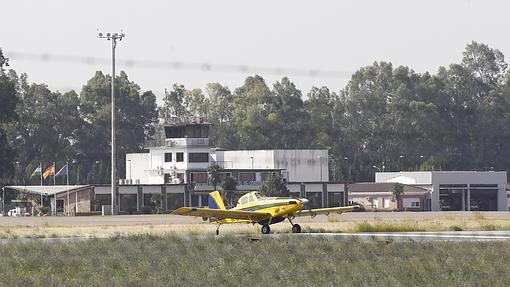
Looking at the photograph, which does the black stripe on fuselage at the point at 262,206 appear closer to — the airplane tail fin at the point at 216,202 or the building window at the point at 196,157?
the airplane tail fin at the point at 216,202

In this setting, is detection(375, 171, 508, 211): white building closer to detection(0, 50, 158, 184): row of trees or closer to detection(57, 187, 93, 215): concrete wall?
detection(57, 187, 93, 215): concrete wall

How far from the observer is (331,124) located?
183 metres

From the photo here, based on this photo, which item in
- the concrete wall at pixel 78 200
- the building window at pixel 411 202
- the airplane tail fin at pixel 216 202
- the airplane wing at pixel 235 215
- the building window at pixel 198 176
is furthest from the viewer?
the building window at pixel 411 202

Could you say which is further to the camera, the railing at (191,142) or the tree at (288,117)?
the tree at (288,117)

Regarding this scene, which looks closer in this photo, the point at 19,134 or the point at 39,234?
the point at 39,234

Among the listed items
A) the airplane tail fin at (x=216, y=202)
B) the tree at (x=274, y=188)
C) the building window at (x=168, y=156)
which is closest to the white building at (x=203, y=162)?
the building window at (x=168, y=156)

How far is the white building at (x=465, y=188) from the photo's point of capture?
13900 centimetres

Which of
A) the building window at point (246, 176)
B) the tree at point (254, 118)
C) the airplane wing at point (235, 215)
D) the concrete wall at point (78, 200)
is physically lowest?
the concrete wall at point (78, 200)

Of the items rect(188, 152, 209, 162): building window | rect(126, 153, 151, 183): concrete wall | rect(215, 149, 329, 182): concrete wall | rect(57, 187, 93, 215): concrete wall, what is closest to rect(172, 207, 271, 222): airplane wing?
rect(57, 187, 93, 215): concrete wall

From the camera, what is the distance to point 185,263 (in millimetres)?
36219

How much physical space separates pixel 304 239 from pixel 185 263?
1159cm

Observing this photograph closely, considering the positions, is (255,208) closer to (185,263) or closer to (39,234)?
(39,234)

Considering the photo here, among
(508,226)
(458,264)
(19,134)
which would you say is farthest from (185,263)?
(19,134)

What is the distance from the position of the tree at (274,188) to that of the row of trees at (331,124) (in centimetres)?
3952
